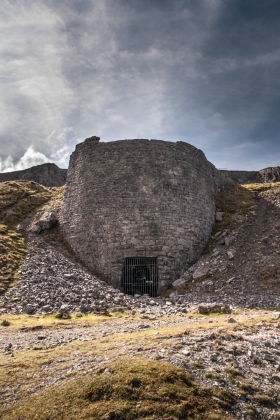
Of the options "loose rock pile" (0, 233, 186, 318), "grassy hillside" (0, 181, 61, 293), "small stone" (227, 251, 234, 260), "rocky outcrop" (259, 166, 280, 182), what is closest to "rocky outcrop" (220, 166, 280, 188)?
"rocky outcrop" (259, 166, 280, 182)

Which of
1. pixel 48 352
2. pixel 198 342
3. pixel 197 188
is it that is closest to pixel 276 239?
pixel 197 188

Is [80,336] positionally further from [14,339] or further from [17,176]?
[17,176]

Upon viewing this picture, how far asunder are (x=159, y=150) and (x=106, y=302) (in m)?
10.6

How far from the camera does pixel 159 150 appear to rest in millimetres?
20109

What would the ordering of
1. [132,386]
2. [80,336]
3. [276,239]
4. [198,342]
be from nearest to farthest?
[132,386], [198,342], [80,336], [276,239]

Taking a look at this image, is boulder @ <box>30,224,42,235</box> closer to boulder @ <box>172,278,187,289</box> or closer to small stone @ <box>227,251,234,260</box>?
boulder @ <box>172,278,187,289</box>

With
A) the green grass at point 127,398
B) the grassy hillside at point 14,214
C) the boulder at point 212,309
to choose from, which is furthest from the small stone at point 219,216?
the green grass at point 127,398

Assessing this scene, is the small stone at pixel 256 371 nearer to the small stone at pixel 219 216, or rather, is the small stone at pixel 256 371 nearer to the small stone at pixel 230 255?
the small stone at pixel 230 255

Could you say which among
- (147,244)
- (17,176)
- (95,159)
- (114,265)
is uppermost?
(17,176)

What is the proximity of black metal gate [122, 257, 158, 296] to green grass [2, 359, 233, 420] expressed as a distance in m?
11.7

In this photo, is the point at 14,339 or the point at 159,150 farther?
the point at 159,150

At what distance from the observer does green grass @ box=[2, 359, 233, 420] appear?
4.71 meters

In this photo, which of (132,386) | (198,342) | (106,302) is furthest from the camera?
(106,302)

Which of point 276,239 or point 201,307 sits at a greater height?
point 276,239
